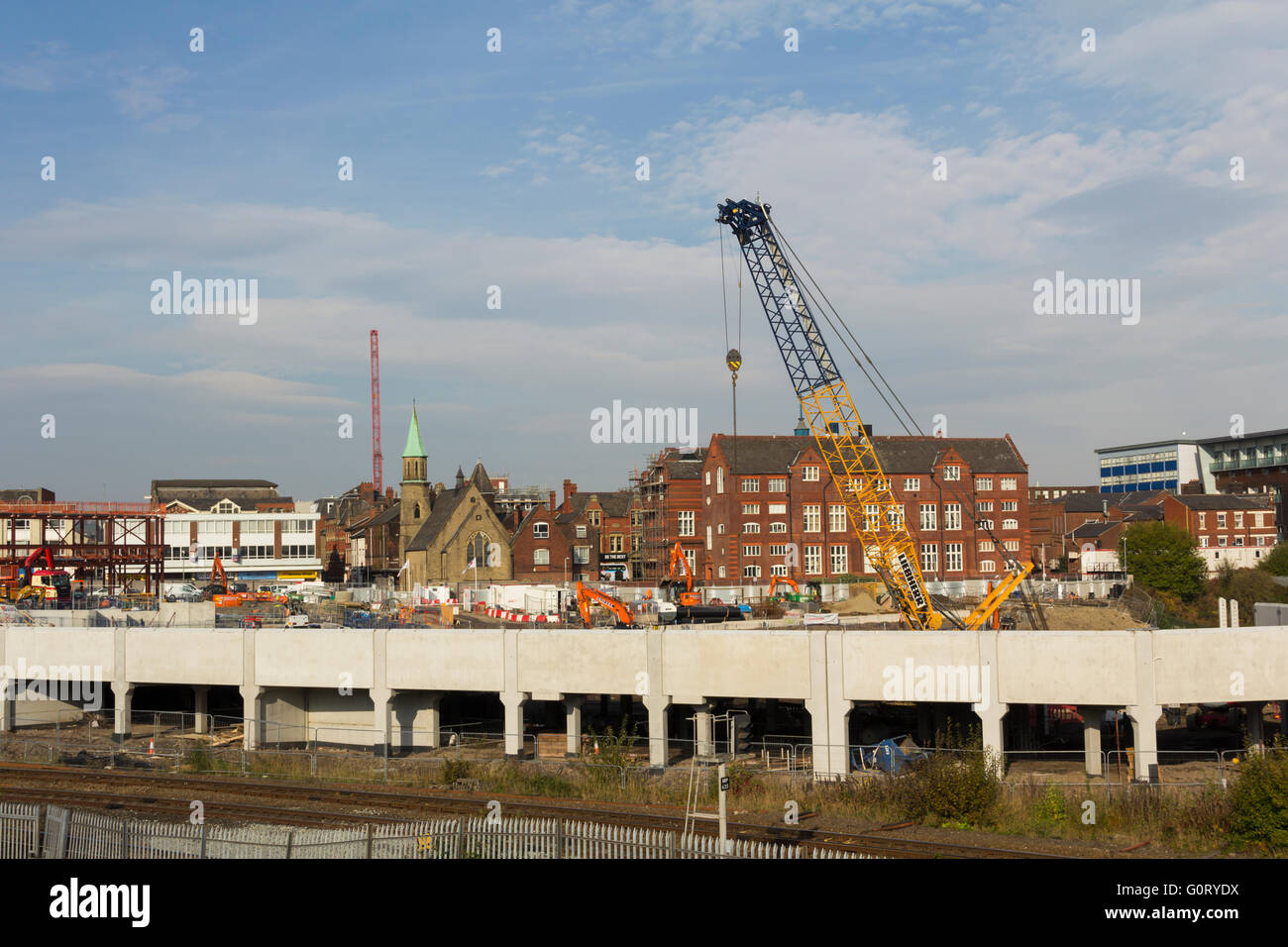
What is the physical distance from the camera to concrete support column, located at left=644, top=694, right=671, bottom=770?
36969mm

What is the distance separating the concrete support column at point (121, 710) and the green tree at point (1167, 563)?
77152 millimetres

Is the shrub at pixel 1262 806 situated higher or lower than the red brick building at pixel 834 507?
lower

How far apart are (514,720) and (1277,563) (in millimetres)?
79326

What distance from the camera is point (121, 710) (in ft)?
143

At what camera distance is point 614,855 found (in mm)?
20734

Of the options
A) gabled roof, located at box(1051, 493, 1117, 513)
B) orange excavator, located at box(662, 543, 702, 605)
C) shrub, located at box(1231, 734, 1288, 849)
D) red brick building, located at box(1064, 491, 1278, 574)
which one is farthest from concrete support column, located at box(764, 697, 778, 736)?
gabled roof, located at box(1051, 493, 1117, 513)

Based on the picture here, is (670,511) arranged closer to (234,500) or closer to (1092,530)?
(1092,530)

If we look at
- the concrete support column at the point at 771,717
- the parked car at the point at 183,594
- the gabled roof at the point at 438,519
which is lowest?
the concrete support column at the point at 771,717

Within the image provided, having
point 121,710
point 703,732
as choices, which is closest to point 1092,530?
point 703,732

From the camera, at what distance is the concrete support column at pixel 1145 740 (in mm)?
32166

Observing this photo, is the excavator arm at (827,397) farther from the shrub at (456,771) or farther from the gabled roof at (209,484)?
the gabled roof at (209,484)

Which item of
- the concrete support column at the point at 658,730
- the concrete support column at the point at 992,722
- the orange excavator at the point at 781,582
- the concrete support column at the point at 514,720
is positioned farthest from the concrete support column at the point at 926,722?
the orange excavator at the point at 781,582
